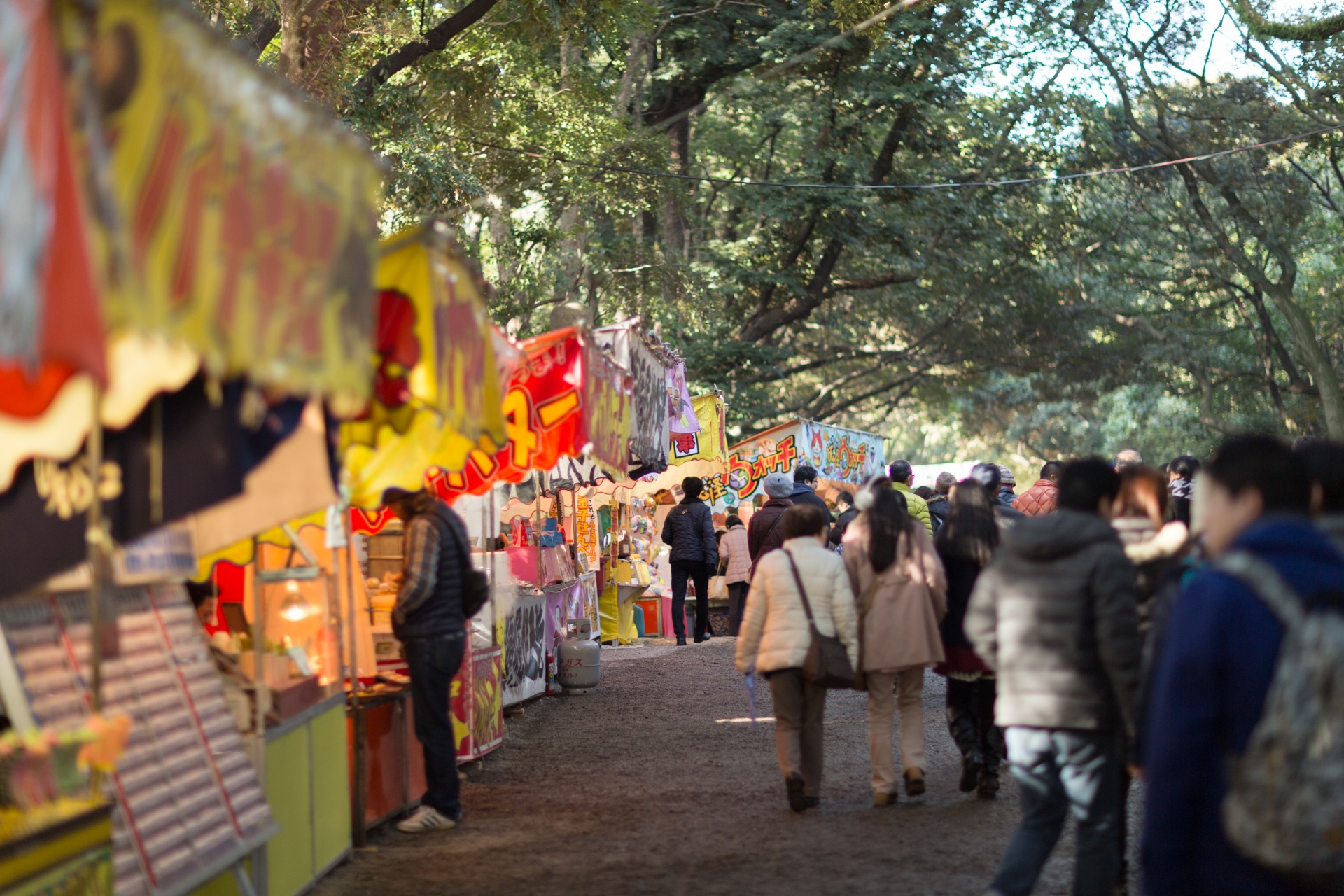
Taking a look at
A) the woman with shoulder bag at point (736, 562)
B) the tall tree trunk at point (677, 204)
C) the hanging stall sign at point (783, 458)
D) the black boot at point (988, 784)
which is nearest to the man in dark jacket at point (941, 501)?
the black boot at point (988, 784)

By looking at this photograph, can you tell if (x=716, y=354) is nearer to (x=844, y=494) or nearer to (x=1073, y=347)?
(x=844, y=494)

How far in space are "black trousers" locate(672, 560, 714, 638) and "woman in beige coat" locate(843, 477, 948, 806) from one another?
9.85m

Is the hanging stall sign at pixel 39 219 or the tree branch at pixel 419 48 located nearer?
the hanging stall sign at pixel 39 219

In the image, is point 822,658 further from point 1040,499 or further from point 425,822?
point 1040,499

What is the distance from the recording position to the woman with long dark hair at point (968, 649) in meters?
8.33

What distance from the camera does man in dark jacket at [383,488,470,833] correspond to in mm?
7770

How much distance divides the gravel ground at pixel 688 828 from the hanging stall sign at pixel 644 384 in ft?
8.06

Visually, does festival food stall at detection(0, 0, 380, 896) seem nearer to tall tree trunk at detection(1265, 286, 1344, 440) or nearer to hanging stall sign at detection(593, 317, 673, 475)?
hanging stall sign at detection(593, 317, 673, 475)

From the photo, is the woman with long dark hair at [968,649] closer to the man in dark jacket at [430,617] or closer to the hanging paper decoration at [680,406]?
the man in dark jacket at [430,617]

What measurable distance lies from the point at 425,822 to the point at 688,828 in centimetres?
148

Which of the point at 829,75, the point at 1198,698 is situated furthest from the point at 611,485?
the point at 1198,698

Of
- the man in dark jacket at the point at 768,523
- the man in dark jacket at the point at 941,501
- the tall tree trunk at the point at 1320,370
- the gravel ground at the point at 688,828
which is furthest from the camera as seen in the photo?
the tall tree trunk at the point at 1320,370

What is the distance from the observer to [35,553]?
468cm

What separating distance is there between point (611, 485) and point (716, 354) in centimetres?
843
